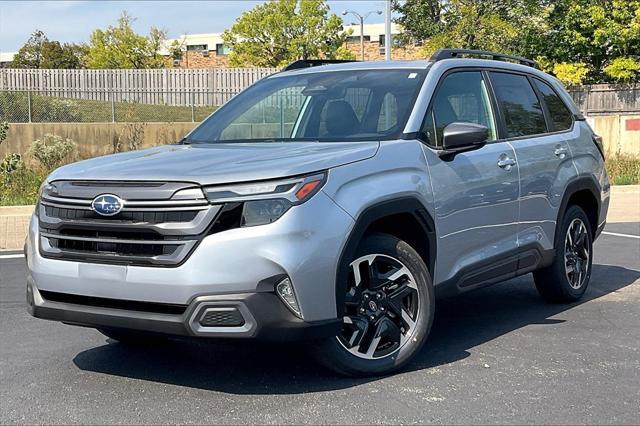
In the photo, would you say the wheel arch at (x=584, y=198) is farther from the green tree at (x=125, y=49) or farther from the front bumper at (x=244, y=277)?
the green tree at (x=125, y=49)

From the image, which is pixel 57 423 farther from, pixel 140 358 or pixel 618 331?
pixel 618 331

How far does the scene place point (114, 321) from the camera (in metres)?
4.26

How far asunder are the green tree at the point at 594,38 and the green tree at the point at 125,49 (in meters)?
30.7

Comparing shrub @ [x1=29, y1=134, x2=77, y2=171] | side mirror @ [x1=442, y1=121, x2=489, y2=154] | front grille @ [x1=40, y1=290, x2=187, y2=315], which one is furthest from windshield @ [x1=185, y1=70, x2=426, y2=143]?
shrub @ [x1=29, y1=134, x2=77, y2=171]

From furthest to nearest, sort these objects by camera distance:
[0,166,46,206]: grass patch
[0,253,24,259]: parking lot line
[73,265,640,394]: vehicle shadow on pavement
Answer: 1. [0,166,46,206]: grass patch
2. [0,253,24,259]: parking lot line
3. [73,265,640,394]: vehicle shadow on pavement

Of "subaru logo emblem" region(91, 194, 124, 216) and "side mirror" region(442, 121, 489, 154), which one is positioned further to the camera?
"side mirror" region(442, 121, 489, 154)

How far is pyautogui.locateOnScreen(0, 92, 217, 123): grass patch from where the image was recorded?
75.2 ft

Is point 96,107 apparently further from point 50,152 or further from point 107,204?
point 107,204

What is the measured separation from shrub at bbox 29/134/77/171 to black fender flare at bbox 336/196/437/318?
15.1m

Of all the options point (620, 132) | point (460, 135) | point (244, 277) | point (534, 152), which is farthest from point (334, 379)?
point (620, 132)

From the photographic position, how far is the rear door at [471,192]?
5.21 m

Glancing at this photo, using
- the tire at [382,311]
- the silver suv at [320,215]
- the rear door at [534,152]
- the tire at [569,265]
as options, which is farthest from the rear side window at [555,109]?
the tire at [382,311]

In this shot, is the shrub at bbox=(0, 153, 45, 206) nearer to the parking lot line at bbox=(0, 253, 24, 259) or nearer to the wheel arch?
the parking lot line at bbox=(0, 253, 24, 259)

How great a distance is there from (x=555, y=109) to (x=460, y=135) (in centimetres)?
216
